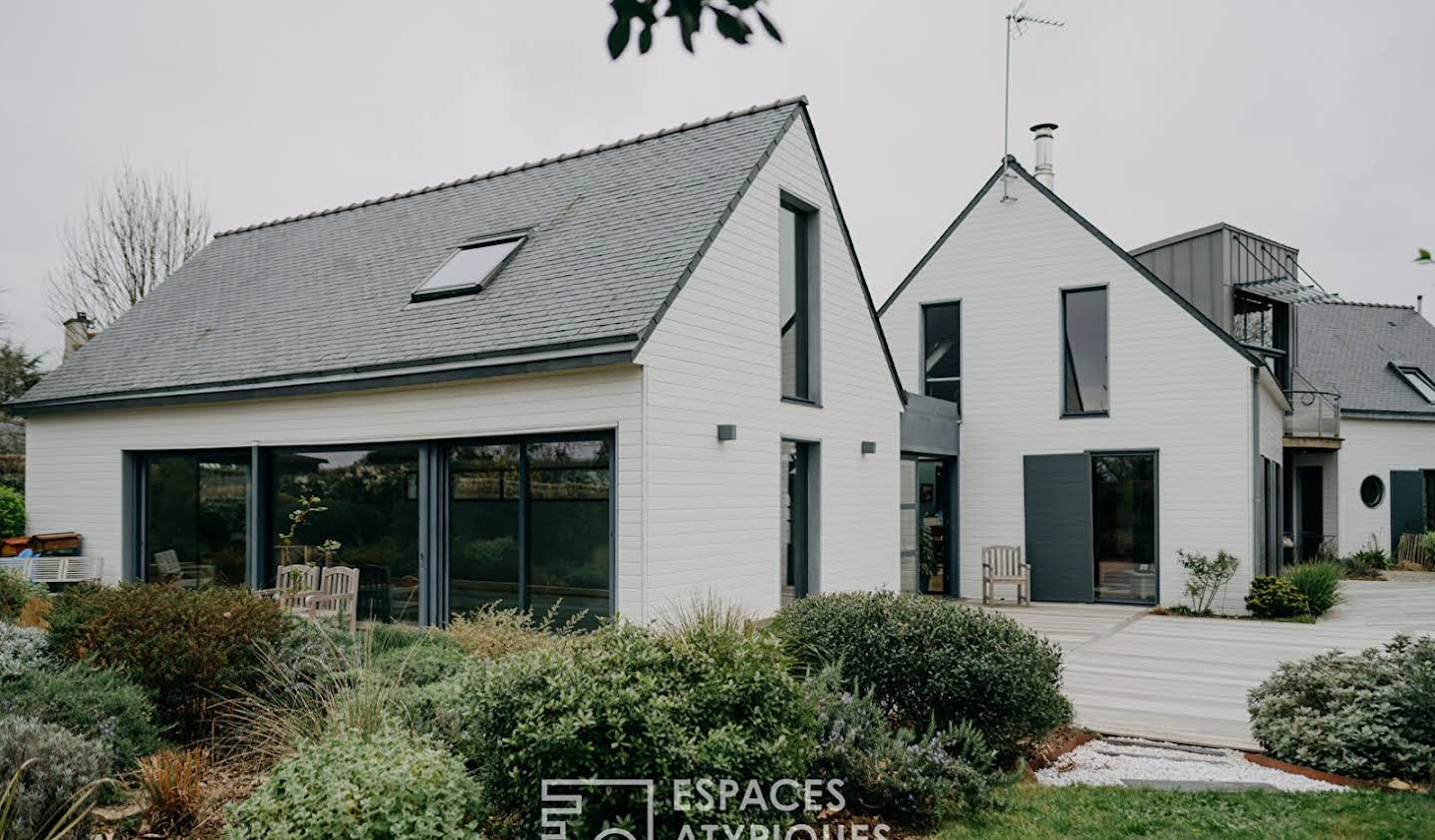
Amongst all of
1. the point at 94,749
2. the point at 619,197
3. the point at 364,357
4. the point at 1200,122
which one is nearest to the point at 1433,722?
the point at 94,749

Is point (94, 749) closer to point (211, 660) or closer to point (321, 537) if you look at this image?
point (211, 660)

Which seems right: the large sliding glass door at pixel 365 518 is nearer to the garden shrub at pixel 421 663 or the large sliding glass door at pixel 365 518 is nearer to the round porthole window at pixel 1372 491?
the garden shrub at pixel 421 663

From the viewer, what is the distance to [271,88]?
49.6ft

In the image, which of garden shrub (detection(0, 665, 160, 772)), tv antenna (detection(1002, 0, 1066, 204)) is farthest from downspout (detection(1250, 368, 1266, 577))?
garden shrub (detection(0, 665, 160, 772))

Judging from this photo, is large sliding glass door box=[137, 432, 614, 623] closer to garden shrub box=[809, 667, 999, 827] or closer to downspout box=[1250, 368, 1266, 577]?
garden shrub box=[809, 667, 999, 827]

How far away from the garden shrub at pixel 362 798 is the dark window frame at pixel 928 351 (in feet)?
43.3

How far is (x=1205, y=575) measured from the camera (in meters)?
13.8

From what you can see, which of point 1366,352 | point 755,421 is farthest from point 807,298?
point 1366,352

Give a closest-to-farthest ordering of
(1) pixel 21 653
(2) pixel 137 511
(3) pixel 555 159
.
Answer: (1) pixel 21 653 → (2) pixel 137 511 → (3) pixel 555 159

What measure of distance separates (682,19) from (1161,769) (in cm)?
522

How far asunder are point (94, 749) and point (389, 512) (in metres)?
5.70

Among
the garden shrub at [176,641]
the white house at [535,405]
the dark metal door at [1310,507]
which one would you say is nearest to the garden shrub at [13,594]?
the white house at [535,405]

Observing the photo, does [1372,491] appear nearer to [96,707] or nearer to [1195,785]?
[1195,785]

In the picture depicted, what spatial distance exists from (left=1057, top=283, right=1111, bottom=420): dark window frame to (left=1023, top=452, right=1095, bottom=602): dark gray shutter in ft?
2.15
